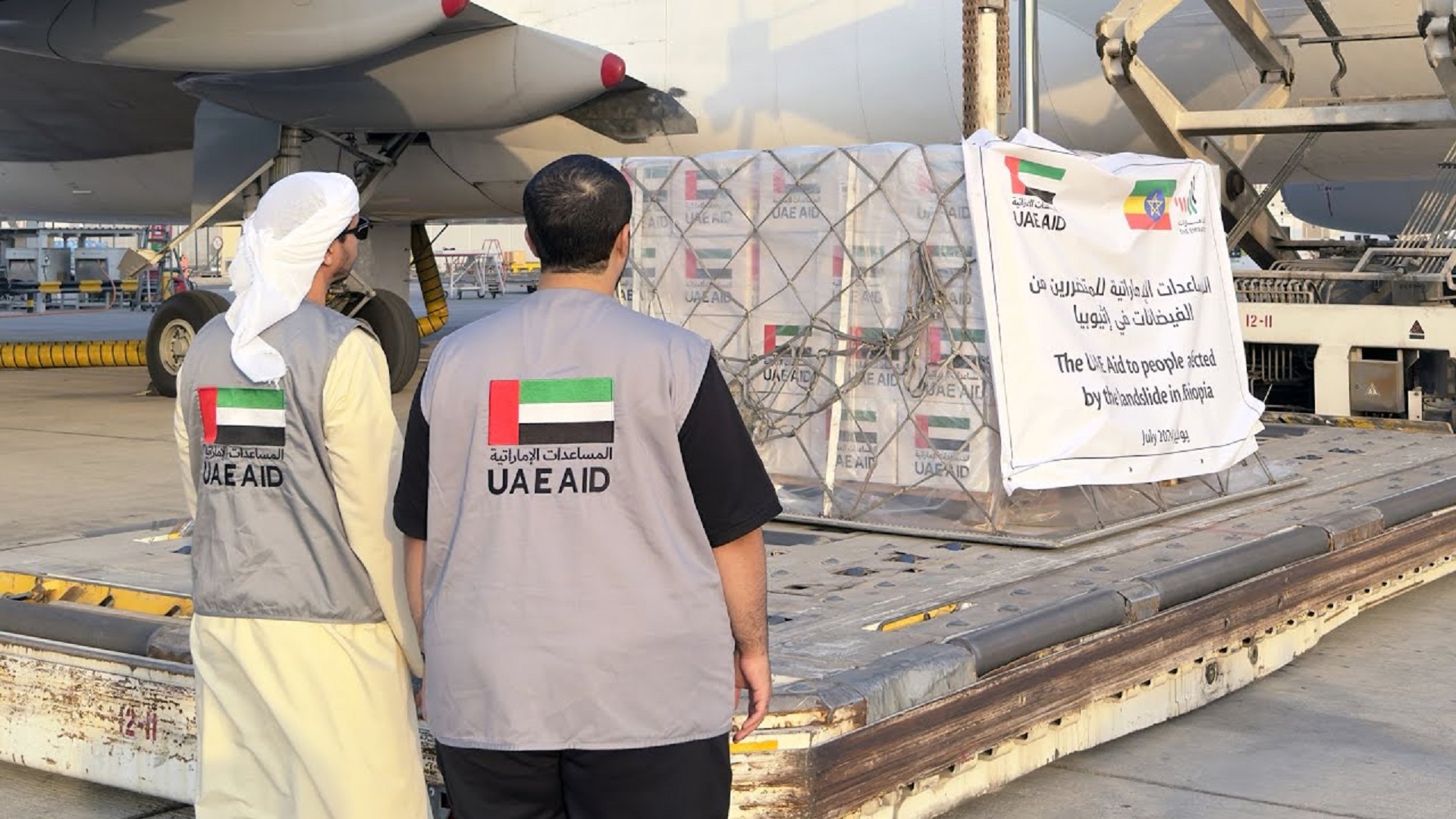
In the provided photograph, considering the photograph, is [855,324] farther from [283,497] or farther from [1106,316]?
[283,497]

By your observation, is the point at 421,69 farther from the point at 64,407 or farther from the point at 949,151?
the point at 949,151

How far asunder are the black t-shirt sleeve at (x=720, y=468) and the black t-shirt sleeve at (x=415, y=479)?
437mm

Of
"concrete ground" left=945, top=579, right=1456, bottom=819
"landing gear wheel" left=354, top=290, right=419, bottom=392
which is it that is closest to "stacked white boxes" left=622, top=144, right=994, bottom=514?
"concrete ground" left=945, top=579, right=1456, bottom=819

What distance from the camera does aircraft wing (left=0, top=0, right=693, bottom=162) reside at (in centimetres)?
1151

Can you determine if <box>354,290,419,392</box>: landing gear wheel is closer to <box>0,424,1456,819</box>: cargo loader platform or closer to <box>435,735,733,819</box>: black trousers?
<box>0,424,1456,819</box>: cargo loader platform

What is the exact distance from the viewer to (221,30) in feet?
38.2

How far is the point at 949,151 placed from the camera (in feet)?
19.6

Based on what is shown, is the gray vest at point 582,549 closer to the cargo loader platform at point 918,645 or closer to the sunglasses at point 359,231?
the sunglasses at point 359,231

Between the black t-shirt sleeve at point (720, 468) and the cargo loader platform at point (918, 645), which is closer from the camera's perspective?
the black t-shirt sleeve at point (720, 468)

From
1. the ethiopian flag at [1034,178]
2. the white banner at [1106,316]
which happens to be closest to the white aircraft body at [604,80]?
the white banner at [1106,316]

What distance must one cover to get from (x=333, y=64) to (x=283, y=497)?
30.1 feet

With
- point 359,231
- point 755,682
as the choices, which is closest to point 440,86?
point 359,231

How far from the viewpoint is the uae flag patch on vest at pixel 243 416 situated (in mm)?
3049

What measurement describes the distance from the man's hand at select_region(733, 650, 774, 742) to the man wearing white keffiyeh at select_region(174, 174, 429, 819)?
2.25 feet
